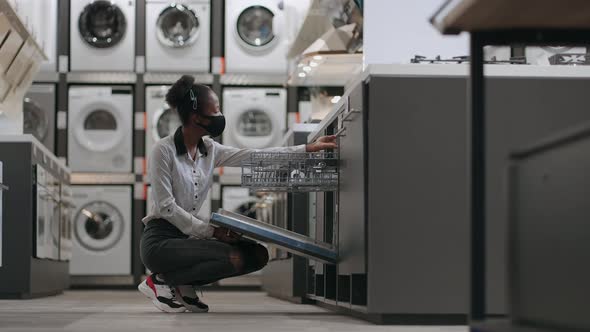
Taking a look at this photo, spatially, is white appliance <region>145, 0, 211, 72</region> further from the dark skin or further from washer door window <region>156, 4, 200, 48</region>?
the dark skin

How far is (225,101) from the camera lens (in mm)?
9609

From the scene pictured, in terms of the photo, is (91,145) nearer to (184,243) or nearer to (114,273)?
(114,273)

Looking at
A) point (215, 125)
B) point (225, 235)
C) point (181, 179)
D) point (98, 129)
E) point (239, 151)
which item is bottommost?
point (225, 235)

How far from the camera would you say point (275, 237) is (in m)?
3.91

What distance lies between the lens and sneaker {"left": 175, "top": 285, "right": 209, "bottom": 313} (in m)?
4.38

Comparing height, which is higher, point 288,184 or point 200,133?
point 200,133

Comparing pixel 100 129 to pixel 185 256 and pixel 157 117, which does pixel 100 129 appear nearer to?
pixel 157 117

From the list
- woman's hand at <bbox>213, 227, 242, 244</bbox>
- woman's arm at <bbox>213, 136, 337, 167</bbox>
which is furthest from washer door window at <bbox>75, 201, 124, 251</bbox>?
woman's hand at <bbox>213, 227, 242, 244</bbox>

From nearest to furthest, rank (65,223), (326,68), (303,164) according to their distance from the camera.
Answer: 1. (303,164)
2. (326,68)
3. (65,223)

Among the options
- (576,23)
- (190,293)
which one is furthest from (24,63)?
(576,23)

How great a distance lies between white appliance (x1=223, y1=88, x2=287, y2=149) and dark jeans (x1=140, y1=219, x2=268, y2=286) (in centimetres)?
515

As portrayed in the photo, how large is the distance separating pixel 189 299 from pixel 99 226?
521 cm

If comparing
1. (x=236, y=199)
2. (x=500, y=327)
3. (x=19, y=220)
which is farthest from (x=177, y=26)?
(x=500, y=327)

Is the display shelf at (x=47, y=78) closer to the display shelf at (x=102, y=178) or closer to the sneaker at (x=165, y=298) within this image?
the display shelf at (x=102, y=178)
